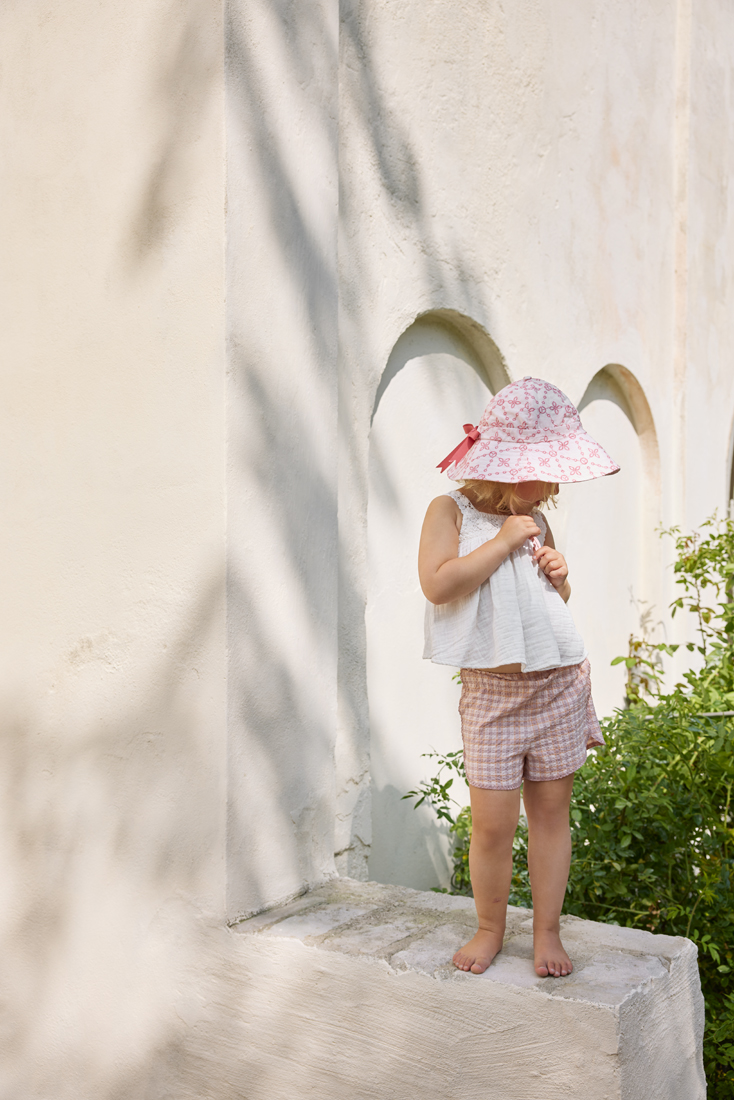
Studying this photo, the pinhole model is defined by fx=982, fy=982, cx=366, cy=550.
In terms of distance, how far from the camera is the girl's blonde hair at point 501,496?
205 cm

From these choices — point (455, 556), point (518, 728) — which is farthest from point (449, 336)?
point (518, 728)

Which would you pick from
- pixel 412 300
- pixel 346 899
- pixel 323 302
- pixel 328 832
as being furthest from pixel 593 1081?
pixel 412 300

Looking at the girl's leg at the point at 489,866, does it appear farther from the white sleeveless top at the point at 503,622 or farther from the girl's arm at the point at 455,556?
the girl's arm at the point at 455,556

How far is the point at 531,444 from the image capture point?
6.68 feet

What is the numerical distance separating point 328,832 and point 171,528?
2.80 ft

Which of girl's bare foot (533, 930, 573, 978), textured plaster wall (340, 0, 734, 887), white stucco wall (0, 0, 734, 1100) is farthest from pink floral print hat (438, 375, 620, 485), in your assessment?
girl's bare foot (533, 930, 573, 978)

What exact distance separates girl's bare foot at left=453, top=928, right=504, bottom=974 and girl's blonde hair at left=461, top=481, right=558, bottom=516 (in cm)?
87

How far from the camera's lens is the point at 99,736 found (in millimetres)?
2439

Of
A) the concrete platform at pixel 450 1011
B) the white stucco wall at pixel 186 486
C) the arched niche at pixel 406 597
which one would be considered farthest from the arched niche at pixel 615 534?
the concrete platform at pixel 450 1011

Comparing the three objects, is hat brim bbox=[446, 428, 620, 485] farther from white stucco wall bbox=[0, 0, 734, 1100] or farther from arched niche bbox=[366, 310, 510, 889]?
arched niche bbox=[366, 310, 510, 889]

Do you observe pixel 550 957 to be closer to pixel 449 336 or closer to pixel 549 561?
pixel 549 561

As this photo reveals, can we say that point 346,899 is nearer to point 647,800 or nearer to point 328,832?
point 328,832

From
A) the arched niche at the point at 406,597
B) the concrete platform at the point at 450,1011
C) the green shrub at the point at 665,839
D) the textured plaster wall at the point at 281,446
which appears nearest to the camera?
the concrete platform at the point at 450,1011

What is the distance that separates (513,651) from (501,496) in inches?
13.8
